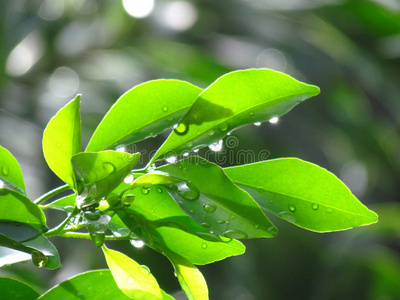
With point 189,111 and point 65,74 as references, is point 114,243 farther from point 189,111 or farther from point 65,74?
point 189,111

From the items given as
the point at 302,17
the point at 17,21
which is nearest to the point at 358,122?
the point at 302,17

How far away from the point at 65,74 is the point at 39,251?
180cm

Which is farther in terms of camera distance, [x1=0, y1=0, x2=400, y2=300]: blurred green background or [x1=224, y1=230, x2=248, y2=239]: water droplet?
[x1=0, y1=0, x2=400, y2=300]: blurred green background

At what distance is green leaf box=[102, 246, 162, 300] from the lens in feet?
0.78

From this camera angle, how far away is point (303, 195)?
0.86 feet

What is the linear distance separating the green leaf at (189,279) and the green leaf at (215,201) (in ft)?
0.11

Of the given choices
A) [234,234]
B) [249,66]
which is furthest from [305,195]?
[249,66]

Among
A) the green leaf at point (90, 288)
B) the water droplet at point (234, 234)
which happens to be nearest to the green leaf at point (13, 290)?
the green leaf at point (90, 288)

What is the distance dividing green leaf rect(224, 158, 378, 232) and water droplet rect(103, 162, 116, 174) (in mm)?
83

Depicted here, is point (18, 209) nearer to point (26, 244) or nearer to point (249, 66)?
point (26, 244)

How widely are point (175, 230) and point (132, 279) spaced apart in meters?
0.04

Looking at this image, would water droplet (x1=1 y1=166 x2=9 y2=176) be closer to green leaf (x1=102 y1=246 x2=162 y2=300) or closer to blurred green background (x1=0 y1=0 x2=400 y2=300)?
green leaf (x1=102 y1=246 x2=162 y2=300)

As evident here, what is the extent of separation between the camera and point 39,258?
0.75 feet

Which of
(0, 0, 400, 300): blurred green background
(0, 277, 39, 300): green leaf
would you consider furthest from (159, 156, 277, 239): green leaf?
(0, 0, 400, 300): blurred green background
